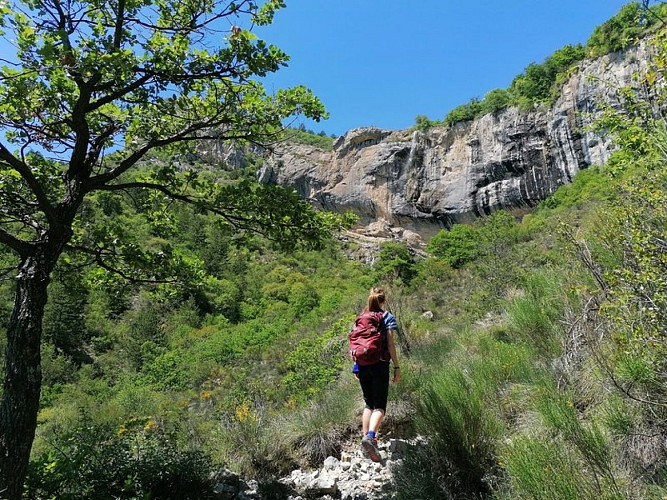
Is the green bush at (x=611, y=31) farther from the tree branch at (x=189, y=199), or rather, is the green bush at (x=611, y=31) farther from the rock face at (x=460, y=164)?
the tree branch at (x=189, y=199)

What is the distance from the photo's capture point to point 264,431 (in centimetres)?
520

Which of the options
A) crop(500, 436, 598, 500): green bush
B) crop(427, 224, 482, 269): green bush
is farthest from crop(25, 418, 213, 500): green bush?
crop(427, 224, 482, 269): green bush

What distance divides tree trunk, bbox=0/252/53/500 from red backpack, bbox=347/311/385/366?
107 inches

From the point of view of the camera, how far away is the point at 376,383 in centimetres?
417

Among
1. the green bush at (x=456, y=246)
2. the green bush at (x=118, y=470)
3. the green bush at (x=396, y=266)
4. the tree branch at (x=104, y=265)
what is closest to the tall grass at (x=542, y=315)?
the green bush at (x=118, y=470)

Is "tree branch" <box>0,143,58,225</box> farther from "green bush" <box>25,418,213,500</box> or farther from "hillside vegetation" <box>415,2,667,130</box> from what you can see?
"hillside vegetation" <box>415,2,667,130</box>

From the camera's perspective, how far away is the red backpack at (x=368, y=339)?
4141mm

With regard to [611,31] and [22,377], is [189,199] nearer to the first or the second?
[22,377]

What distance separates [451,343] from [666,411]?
3.80 meters

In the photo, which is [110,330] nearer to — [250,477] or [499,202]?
[250,477]

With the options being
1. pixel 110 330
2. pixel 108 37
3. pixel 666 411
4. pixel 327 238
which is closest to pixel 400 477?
pixel 666 411

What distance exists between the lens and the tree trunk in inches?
114

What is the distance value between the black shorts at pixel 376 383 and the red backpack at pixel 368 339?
0.27 feet

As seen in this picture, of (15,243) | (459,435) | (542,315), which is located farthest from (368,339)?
(15,243)
